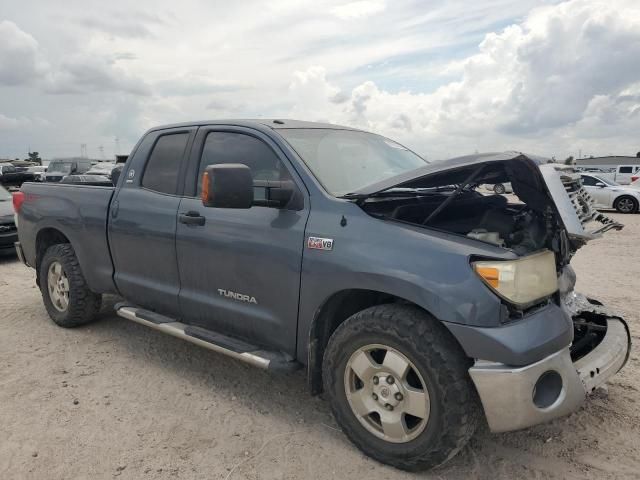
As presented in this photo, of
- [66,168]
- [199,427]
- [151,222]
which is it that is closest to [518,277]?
[199,427]

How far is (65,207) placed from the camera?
15.7ft

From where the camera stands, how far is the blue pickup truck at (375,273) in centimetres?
253

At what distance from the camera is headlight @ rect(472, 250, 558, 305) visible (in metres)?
2.53

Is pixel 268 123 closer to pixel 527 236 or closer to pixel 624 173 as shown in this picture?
pixel 527 236

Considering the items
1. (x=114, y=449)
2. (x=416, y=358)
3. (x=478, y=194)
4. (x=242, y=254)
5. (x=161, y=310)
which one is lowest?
(x=114, y=449)

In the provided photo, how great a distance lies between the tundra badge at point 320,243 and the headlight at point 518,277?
2.66ft

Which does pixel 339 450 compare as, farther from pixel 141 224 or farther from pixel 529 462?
pixel 141 224

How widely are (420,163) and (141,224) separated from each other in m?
2.30

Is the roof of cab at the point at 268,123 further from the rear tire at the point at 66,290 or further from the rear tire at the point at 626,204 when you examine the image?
the rear tire at the point at 626,204

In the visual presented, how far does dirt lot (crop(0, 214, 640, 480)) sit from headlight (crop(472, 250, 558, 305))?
982mm

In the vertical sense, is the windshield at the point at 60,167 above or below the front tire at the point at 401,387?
below

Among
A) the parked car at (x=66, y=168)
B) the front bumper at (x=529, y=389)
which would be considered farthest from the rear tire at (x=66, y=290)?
the parked car at (x=66, y=168)

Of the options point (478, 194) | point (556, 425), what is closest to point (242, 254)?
point (478, 194)

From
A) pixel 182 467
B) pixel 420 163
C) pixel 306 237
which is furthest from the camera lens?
pixel 420 163
